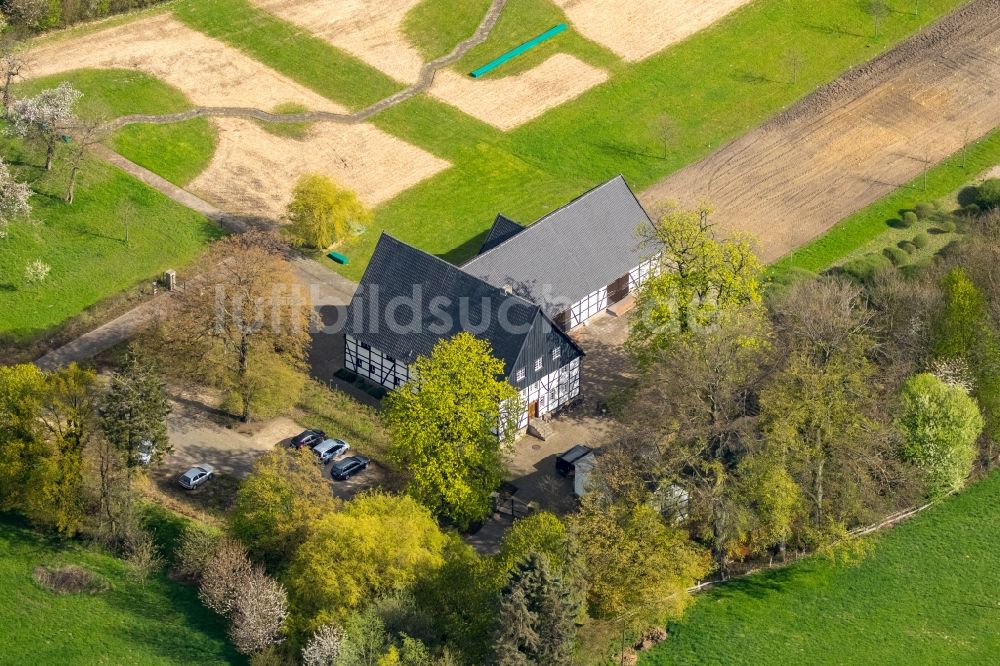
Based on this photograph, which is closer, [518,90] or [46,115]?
[46,115]

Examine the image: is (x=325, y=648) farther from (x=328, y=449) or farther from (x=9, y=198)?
(x=9, y=198)

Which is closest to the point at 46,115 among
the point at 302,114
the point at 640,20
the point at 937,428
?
the point at 302,114

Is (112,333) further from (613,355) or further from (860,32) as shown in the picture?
(860,32)

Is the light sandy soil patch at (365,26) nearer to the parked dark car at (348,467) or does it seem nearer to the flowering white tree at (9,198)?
the flowering white tree at (9,198)

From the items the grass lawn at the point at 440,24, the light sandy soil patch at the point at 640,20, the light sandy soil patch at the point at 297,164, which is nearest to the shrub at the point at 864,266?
the light sandy soil patch at the point at 297,164

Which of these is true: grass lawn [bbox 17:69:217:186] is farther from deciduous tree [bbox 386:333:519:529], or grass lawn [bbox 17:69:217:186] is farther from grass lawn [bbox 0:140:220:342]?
deciduous tree [bbox 386:333:519:529]

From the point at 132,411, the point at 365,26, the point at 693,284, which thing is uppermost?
the point at 365,26
